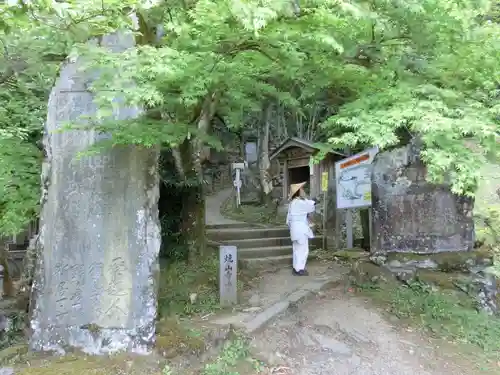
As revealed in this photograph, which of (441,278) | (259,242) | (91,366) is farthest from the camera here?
(259,242)

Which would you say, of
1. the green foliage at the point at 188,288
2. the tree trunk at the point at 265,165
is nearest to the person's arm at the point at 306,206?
the green foliage at the point at 188,288

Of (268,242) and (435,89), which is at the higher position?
(435,89)

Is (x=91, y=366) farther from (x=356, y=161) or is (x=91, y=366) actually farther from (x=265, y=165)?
(x=265, y=165)

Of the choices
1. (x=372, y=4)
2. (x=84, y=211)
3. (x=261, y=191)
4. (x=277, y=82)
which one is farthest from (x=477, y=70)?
(x=261, y=191)

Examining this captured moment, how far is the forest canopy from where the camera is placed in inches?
146

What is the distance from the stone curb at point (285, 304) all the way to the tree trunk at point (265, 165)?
9518 millimetres

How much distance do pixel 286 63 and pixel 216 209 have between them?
1327cm

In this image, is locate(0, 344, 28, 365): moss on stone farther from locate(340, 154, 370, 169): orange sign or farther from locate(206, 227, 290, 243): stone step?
locate(340, 154, 370, 169): orange sign

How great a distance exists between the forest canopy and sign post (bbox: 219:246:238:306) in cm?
211

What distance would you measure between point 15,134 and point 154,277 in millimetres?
3755

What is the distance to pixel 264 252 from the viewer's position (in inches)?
394

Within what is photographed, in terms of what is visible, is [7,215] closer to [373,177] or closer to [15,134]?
[15,134]

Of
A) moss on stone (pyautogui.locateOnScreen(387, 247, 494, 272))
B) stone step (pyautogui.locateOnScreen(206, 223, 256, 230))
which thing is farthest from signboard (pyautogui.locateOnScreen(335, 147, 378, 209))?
stone step (pyautogui.locateOnScreen(206, 223, 256, 230))

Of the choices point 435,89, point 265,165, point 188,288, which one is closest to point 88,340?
point 188,288
